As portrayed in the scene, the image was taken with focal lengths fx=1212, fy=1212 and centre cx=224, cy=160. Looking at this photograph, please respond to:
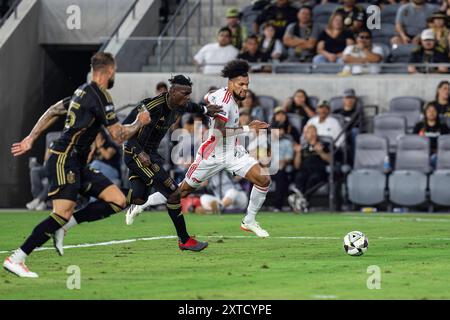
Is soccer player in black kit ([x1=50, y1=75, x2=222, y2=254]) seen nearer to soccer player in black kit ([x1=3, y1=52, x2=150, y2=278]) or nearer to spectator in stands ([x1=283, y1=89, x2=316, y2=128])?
soccer player in black kit ([x1=3, y1=52, x2=150, y2=278])

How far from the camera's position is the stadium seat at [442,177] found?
944 inches

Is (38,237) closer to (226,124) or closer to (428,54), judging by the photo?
(226,124)

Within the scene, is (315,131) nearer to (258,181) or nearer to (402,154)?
(402,154)

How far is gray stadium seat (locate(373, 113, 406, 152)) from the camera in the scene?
83.3 feet

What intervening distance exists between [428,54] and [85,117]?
14985 mm

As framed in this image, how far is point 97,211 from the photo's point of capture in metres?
13.0

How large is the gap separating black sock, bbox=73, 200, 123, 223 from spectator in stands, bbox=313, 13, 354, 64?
1459 centimetres

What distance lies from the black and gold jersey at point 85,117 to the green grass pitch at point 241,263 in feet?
4.25

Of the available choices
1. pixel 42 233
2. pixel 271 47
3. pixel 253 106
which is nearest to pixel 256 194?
pixel 42 233

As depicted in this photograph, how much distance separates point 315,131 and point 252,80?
2800mm

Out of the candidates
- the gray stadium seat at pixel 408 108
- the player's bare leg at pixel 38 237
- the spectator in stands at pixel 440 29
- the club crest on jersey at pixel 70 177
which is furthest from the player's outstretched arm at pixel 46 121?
the spectator in stands at pixel 440 29

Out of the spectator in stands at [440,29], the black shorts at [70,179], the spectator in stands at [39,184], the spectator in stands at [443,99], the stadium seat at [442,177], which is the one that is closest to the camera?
the black shorts at [70,179]

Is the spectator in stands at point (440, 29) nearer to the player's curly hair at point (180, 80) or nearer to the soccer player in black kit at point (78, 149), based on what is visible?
the player's curly hair at point (180, 80)

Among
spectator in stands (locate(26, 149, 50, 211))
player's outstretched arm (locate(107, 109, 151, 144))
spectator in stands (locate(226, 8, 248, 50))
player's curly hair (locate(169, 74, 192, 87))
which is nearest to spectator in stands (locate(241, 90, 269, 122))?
spectator in stands (locate(226, 8, 248, 50))
